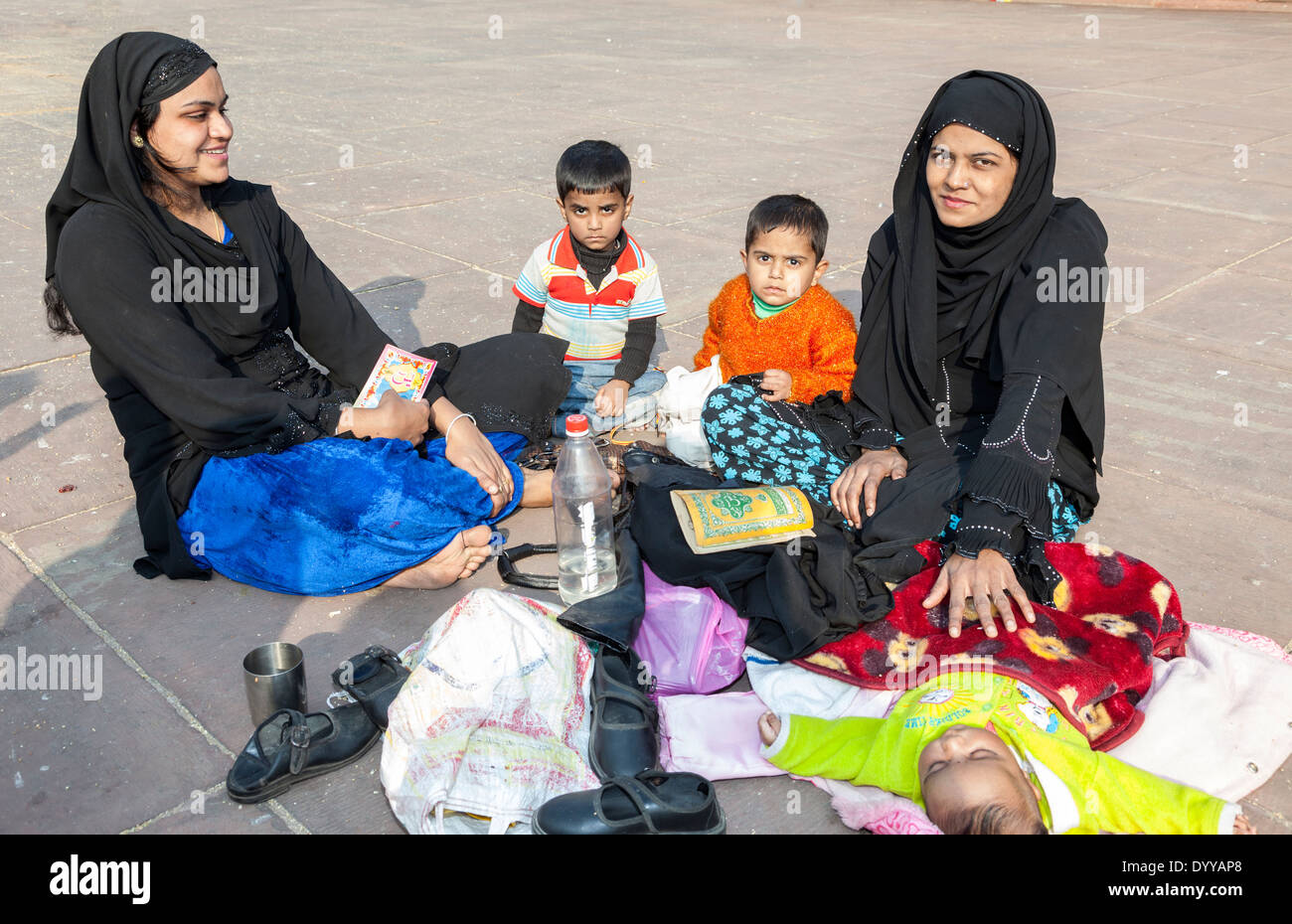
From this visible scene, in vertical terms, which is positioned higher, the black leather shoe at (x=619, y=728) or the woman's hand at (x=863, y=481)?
the woman's hand at (x=863, y=481)

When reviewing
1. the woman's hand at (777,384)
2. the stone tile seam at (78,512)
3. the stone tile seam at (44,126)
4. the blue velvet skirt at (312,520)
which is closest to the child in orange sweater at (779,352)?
the woman's hand at (777,384)

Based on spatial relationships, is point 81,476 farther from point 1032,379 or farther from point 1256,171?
point 1256,171

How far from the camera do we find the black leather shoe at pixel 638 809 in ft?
7.33

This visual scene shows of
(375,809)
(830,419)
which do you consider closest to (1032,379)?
(830,419)

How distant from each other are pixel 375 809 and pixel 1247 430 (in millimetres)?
3573

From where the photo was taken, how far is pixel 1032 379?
10.1ft

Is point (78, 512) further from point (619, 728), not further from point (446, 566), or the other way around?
point (619, 728)

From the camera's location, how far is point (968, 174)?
10.3 feet

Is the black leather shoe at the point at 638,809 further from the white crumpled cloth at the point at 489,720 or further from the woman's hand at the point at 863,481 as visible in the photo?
the woman's hand at the point at 863,481

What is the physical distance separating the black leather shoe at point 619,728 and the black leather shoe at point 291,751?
1.77 ft

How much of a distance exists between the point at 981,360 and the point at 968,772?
1.56 metres

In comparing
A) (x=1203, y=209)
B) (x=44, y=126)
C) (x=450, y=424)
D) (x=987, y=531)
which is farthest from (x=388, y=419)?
(x=44, y=126)

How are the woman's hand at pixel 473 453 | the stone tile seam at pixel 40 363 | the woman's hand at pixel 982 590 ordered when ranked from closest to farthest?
the woman's hand at pixel 982 590
the woman's hand at pixel 473 453
the stone tile seam at pixel 40 363

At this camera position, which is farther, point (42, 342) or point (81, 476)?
point (42, 342)
